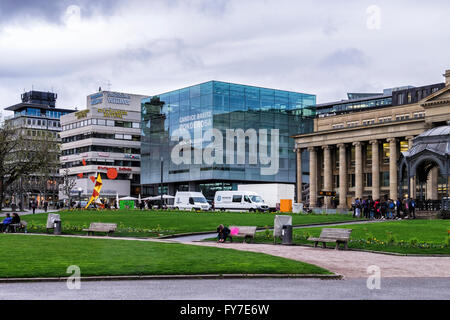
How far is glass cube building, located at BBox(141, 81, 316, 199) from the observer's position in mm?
111938

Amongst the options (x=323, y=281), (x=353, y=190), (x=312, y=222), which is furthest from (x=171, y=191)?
(x=323, y=281)

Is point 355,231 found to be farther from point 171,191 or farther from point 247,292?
point 171,191

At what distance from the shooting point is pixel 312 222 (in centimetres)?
4694

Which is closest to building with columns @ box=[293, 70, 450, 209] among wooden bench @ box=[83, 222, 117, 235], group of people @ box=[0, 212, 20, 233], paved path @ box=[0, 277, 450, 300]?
wooden bench @ box=[83, 222, 117, 235]

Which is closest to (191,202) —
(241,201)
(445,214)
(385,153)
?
(241,201)

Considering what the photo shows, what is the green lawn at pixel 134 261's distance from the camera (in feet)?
60.6

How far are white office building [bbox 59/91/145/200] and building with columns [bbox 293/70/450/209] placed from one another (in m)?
50.5

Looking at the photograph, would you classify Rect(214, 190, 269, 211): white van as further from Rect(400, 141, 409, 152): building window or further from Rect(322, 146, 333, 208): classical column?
Rect(322, 146, 333, 208): classical column

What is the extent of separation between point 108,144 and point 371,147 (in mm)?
68130

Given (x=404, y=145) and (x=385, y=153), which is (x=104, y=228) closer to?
(x=404, y=145)

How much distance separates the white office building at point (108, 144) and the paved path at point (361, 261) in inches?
4839
